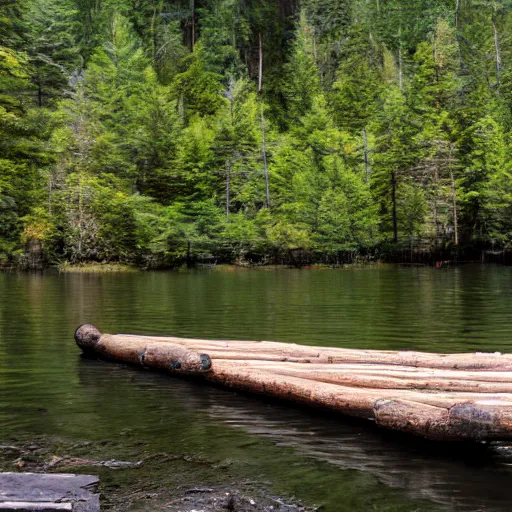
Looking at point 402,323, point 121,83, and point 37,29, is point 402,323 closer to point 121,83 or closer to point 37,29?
point 121,83

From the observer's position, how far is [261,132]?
8825cm

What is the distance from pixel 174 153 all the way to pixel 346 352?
73.3m

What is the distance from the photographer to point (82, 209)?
2734 inches

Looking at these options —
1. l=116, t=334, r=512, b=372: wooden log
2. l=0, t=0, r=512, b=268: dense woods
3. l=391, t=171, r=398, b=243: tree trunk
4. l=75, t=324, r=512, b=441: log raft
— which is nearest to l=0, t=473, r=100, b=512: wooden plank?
l=75, t=324, r=512, b=441: log raft

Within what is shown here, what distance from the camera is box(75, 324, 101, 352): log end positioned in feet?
51.1

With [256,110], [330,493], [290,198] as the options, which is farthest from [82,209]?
[330,493]

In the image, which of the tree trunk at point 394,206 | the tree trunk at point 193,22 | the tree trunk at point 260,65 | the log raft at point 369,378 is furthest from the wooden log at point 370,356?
the tree trunk at point 193,22

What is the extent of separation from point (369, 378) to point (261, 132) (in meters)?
80.4

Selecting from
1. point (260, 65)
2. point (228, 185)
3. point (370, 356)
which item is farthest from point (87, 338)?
point (260, 65)

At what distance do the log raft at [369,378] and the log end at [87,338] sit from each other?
0.76 m

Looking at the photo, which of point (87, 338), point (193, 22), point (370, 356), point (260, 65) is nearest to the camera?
point (370, 356)

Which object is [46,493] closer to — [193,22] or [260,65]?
[260,65]

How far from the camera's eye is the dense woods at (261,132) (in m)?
72.4

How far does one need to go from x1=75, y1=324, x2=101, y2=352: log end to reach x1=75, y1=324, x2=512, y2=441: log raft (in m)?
0.76
